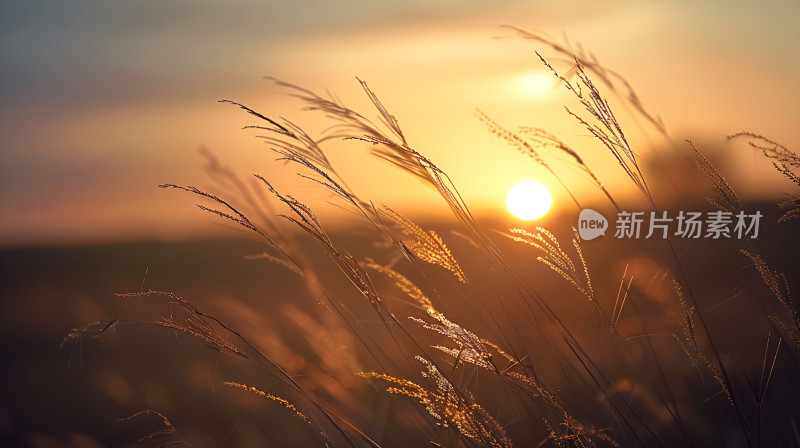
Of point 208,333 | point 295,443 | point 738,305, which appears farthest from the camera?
point 295,443

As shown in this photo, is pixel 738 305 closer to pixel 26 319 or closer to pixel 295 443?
pixel 295 443

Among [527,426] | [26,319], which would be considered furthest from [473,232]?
[26,319]

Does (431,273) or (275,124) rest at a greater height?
(275,124)

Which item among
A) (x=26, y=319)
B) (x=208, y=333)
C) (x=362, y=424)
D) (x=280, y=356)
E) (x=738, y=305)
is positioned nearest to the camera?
(x=208, y=333)

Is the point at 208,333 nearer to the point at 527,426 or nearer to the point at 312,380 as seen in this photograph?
the point at 312,380

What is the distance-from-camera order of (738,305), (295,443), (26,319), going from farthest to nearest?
1. (26,319)
2. (295,443)
3. (738,305)

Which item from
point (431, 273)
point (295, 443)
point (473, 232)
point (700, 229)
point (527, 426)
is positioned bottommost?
point (295, 443)

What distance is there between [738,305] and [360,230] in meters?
1.16

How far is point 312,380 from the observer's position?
1312 millimetres

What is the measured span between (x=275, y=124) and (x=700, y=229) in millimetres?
1493

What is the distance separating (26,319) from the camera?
18.9ft

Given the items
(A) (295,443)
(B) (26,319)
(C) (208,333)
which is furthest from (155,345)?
(C) (208,333)

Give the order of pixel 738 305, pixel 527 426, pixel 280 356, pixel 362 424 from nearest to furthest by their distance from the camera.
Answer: pixel 527 426 < pixel 280 356 < pixel 362 424 < pixel 738 305

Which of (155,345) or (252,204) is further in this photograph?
(155,345)
